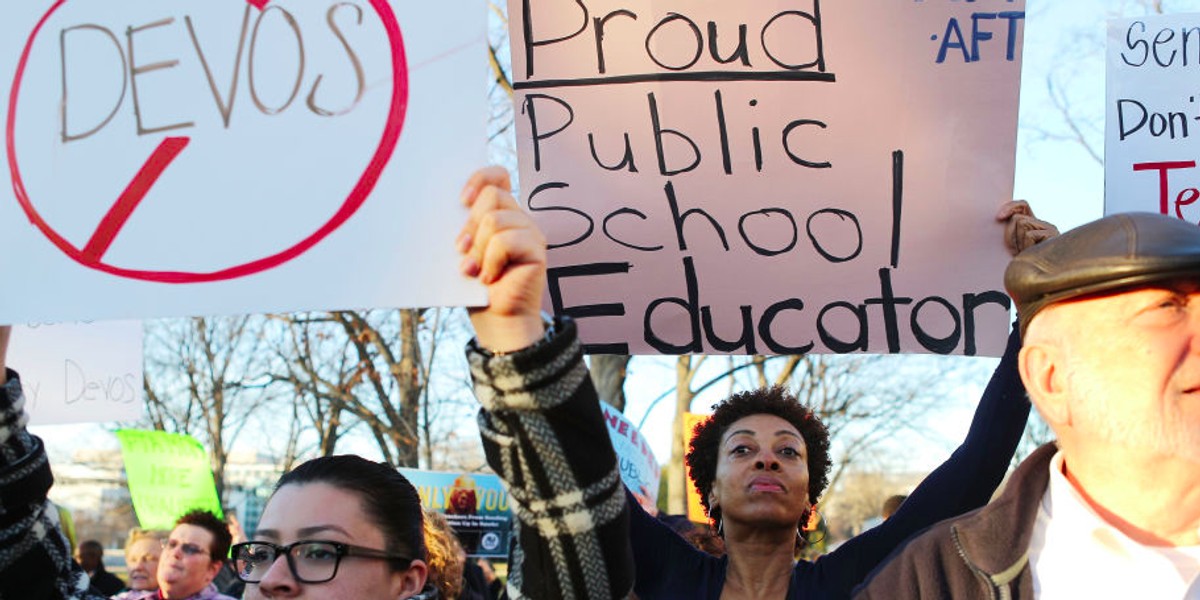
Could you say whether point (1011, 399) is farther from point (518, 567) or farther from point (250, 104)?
point (250, 104)

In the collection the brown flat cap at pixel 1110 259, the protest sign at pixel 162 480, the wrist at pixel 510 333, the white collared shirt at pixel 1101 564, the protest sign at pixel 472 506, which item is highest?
the brown flat cap at pixel 1110 259

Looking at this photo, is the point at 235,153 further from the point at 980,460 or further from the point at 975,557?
the point at 980,460

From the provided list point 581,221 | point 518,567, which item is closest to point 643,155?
point 581,221

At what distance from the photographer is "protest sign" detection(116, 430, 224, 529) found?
6707mm

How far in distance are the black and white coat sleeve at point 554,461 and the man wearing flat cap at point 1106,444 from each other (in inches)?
15.7

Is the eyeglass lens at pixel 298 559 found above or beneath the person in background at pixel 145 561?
above

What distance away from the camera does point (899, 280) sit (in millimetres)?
Result: 2814

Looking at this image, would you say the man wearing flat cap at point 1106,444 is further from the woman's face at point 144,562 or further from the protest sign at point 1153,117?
the woman's face at point 144,562

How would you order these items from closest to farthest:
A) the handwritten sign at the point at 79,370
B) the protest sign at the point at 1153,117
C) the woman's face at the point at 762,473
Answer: the woman's face at the point at 762,473 → the protest sign at the point at 1153,117 → the handwritten sign at the point at 79,370

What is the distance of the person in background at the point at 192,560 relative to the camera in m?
5.20

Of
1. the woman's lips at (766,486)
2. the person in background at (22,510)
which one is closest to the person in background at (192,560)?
the woman's lips at (766,486)

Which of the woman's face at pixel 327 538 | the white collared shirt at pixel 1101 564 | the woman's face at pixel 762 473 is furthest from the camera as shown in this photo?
the woman's face at pixel 762 473

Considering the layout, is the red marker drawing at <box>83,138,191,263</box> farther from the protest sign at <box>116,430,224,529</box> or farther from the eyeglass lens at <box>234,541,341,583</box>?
the protest sign at <box>116,430,224,529</box>

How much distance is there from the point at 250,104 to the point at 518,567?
2.69 ft
